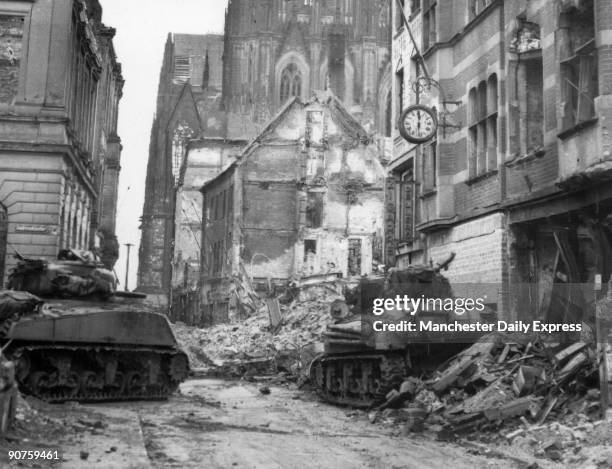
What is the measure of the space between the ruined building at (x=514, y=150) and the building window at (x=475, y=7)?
0.03m

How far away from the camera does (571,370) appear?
35.7 ft

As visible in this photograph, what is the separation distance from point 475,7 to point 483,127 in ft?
9.19

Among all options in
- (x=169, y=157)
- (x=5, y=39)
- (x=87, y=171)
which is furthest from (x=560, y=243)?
(x=169, y=157)

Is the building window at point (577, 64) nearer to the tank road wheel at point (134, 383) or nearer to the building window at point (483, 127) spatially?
the building window at point (483, 127)

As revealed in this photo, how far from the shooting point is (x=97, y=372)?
15.7 meters

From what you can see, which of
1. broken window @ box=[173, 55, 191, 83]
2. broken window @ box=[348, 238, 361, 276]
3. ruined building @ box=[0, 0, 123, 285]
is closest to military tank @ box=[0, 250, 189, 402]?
ruined building @ box=[0, 0, 123, 285]

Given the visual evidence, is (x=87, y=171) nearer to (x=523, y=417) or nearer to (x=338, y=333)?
(x=338, y=333)

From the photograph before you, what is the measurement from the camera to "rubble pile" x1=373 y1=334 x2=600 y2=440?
414 inches

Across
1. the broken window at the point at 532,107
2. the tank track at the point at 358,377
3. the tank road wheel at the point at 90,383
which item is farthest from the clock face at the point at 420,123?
the tank road wheel at the point at 90,383

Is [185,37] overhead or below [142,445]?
overhead

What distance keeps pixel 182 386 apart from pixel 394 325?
7.36 meters

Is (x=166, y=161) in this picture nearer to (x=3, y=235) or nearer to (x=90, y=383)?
(x=3, y=235)

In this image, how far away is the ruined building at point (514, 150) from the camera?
1302 cm

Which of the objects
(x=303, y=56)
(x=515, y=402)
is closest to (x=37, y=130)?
(x=515, y=402)
